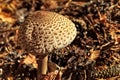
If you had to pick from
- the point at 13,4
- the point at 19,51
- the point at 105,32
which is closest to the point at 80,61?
the point at 105,32

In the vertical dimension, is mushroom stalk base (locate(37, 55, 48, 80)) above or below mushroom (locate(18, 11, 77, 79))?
below

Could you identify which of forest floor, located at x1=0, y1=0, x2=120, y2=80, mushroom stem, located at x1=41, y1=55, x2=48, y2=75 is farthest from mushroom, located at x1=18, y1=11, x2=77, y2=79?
forest floor, located at x1=0, y1=0, x2=120, y2=80

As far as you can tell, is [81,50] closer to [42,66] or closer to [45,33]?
[42,66]

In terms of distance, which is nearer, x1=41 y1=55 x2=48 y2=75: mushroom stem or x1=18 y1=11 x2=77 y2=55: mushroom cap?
x1=18 y1=11 x2=77 y2=55: mushroom cap

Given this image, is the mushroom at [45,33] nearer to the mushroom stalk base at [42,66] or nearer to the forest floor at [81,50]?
the mushroom stalk base at [42,66]

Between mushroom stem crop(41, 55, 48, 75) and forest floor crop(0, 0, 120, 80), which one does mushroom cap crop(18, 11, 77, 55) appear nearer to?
mushroom stem crop(41, 55, 48, 75)

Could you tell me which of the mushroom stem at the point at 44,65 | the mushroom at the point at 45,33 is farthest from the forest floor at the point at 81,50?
the mushroom at the point at 45,33

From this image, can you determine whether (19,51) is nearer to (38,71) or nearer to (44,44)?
(38,71)

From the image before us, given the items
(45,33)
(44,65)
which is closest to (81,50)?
(44,65)
